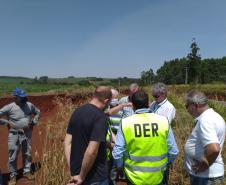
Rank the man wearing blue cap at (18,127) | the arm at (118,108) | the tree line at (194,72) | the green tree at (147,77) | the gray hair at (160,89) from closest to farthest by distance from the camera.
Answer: the arm at (118,108) < the gray hair at (160,89) < the man wearing blue cap at (18,127) < the green tree at (147,77) < the tree line at (194,72)

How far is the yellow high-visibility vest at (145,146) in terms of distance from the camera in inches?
137

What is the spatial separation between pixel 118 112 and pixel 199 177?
2.06m

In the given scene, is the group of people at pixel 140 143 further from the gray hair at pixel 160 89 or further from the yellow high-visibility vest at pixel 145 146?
the gray hair at pixel 160 89

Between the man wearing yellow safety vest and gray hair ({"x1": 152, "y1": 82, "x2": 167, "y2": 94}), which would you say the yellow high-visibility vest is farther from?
gray hair ({"x1": 152, "y1": 82, "x2": 167, "y2": 94})

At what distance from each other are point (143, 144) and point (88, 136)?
Answer: 0.58 metres

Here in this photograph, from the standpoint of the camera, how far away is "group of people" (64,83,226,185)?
3.39 meters

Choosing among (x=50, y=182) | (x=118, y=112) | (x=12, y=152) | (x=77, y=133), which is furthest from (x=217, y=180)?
(x=12, y=152)

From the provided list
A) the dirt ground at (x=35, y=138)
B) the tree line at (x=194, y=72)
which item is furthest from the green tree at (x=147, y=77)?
the dirt ground at (x=35, y=138)

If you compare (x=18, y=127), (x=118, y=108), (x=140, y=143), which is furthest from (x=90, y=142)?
(x=18, y=127)

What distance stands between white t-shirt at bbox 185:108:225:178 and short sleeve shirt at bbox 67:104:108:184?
3.11 ft

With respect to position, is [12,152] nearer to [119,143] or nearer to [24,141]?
[24,141]

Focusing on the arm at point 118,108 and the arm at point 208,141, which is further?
the arm at point 118,108

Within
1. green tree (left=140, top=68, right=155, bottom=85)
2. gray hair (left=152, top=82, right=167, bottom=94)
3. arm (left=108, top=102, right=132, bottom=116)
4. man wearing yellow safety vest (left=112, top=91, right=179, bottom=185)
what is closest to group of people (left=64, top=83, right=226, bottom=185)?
man wearing yellow safety vest (left=112, top=91, right=179, bottom=185)

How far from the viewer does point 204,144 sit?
338 centimetres
